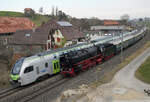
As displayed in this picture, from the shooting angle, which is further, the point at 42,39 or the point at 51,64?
the point at 42,39

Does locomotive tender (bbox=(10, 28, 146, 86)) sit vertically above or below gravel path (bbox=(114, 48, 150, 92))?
above

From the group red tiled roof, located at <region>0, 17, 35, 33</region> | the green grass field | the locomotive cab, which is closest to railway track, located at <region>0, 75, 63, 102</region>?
the locomotive cab

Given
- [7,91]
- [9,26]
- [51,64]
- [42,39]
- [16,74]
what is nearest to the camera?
[16,74]

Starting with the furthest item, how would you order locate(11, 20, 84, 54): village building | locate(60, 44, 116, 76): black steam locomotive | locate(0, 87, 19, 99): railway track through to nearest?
locate(11, 20, 84, 54): village building → locate(60, 44, 116, 76): black steam locomotive → locate(0, 87, 19, 99): railway track

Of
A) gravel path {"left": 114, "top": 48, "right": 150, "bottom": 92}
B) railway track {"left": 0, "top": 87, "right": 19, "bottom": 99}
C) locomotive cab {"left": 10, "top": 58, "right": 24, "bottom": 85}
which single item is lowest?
railway track {"left": 0, "top": 87, "right": 19, "bottom": 99}

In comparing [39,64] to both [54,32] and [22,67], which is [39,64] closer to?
[22,67]


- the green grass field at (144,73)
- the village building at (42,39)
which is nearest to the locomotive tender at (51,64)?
the green grass field at (144,73)

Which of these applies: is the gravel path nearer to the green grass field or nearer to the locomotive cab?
the green grass field

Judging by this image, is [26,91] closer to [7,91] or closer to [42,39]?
[7,91]

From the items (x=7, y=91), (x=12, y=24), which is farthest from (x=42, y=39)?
(x=12, y=24)

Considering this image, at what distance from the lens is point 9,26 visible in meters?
62.0

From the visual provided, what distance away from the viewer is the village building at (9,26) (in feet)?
186

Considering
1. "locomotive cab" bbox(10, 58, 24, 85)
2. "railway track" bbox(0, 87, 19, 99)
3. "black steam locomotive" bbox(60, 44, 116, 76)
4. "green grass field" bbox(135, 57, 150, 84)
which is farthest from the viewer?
"black steam locomotive" bbox(60, 44, 116, 76)

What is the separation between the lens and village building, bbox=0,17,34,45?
186 ft
